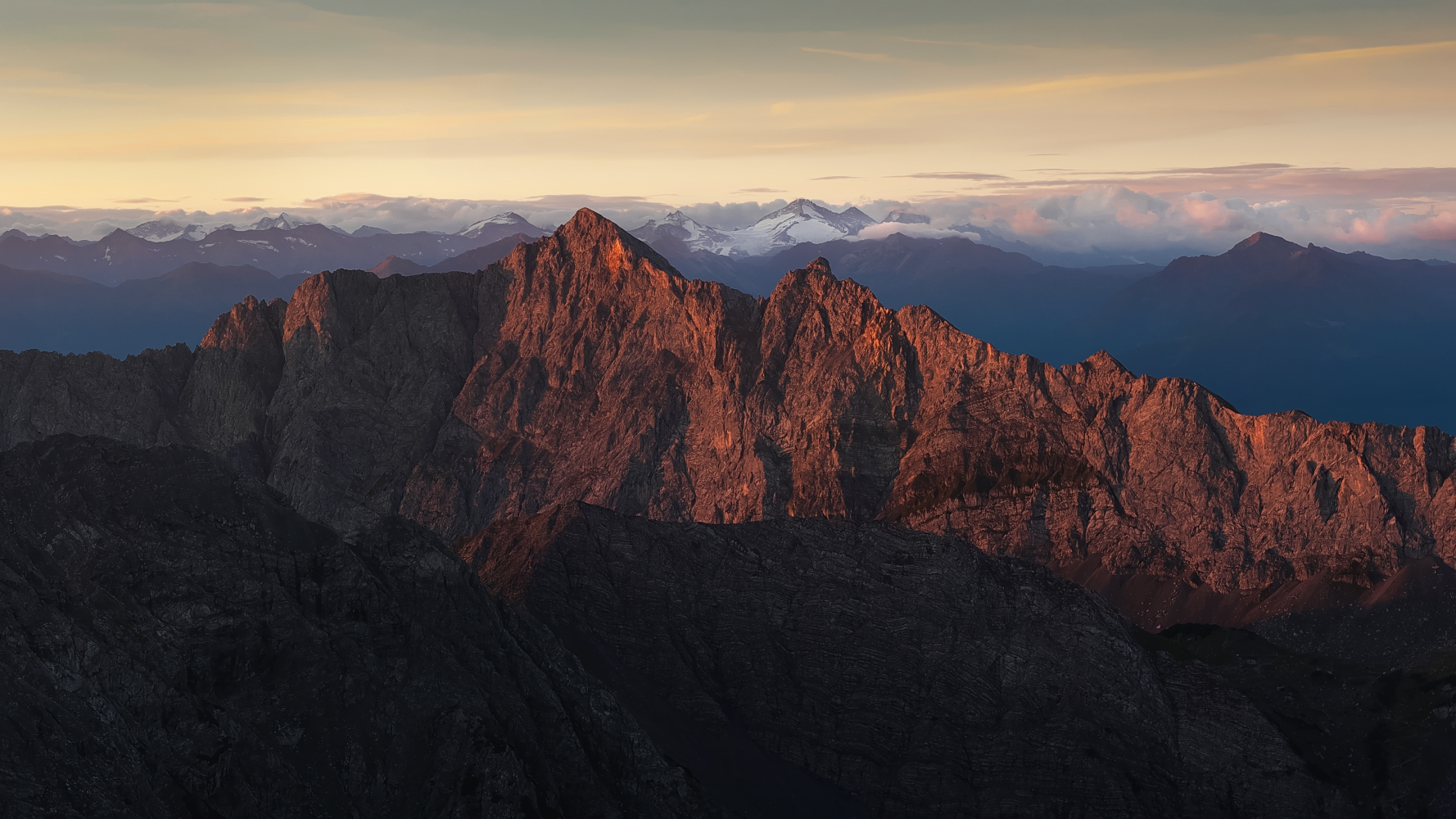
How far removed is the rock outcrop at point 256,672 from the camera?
106875 millimetres

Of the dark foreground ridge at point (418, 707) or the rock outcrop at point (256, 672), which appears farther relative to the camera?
the dark foreground ridge at point (418, 707)

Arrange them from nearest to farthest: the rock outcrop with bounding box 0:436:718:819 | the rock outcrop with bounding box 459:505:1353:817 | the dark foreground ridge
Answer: the rock outcrop with bounding box 0:436:718:819
the dark foreground ridge
the rock outcrop with bounding box 459:505:1353:817

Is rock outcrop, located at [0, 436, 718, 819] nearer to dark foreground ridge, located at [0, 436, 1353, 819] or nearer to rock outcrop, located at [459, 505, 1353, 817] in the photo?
dark foreground ridge, located at [0, 436, 1353, 819]

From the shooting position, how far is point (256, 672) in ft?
427

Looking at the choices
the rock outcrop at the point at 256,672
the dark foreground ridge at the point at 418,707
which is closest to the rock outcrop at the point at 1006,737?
the dark foreground ridge at the point at 418,707

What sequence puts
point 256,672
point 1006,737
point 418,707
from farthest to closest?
point 1006,737
point 418,707
point 256,672

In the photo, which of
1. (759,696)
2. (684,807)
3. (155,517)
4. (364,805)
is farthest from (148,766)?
(759,696)

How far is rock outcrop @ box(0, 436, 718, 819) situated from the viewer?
351 ft

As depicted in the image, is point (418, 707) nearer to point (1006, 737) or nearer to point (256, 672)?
point (256, 672)

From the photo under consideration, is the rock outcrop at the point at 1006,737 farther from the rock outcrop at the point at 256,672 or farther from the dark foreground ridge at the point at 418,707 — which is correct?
the rock outcrop at the point at 256,672

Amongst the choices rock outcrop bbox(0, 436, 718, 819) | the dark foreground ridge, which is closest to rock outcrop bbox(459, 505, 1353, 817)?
the dark foreground ridge

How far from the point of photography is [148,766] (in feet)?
356

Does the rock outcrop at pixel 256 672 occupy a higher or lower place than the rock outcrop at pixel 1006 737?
higher

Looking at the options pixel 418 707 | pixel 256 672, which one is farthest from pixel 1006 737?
pixel 256 672
